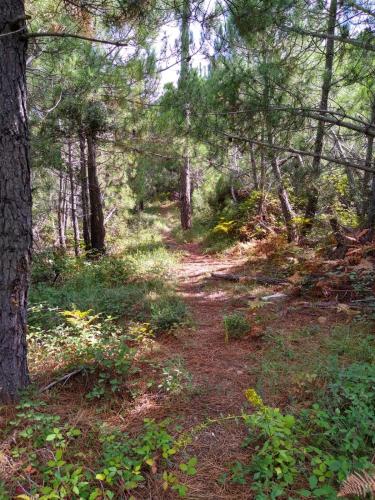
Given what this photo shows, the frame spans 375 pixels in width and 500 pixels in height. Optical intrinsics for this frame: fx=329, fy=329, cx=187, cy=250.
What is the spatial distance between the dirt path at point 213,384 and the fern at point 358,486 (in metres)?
0.58

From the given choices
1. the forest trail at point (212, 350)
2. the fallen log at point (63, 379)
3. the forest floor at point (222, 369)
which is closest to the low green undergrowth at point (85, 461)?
the forest floor at point (222, 369)

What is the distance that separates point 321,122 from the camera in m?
5.87

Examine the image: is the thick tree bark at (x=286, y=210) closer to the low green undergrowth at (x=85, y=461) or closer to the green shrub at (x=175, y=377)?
the green shrub at (x=175, y=377)

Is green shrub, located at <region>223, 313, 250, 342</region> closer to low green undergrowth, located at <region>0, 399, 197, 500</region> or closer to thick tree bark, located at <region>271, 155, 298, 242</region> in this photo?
low green undergrowth, located at <region>0, 399, 197, 500</region>

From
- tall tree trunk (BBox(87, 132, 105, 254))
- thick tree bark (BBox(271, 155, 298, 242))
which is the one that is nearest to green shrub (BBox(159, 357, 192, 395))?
thick tree bark (BBox(271, 155, 298, 242))

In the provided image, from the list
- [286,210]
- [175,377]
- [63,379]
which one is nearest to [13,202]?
[63,379]

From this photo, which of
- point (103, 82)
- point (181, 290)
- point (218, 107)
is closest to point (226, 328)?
point (181, 290)

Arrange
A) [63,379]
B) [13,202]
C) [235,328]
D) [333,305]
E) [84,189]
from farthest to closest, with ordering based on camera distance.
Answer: [84,189] → [333,305] → [235,328] → [63,379] → [13,202]

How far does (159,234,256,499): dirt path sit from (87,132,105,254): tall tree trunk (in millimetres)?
4558

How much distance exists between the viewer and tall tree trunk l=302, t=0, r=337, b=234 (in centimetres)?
423

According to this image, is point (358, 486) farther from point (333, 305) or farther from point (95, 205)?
point (95, 205)

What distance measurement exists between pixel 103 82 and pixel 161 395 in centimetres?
636

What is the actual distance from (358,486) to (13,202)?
9.47 feet

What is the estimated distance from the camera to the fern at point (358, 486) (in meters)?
1.68
